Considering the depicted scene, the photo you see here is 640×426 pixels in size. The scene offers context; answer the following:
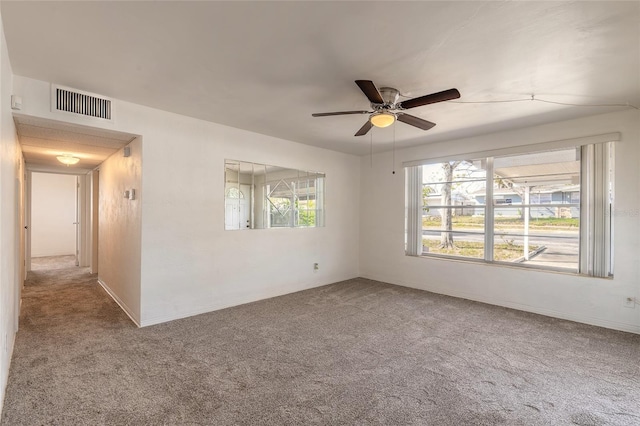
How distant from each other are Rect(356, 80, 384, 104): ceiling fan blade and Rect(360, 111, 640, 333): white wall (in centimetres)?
281

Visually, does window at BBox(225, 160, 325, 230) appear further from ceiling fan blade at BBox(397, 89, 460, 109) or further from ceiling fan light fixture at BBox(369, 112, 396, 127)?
ceiling fan blade at BBox(397, 89, 460, 109)

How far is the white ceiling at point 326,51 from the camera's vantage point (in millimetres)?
1872

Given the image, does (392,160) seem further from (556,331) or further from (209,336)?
(209,336)

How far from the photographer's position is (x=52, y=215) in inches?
336

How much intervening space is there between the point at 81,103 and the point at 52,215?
7.60m

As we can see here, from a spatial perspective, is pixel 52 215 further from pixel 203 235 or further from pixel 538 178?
pixel 538 178

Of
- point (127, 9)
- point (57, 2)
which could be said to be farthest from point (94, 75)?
point (127, 9)

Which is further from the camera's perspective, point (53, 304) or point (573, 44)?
point (53, 304)

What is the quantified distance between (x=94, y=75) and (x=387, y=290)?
4.76 meters

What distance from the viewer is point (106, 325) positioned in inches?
139

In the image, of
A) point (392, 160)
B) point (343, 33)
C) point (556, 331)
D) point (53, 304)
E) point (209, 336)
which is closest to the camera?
point (343, 33)

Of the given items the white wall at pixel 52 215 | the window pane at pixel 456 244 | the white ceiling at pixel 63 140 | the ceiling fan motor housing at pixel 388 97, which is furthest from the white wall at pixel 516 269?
the white wall at pixel 52 215

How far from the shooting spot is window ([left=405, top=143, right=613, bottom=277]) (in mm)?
3795

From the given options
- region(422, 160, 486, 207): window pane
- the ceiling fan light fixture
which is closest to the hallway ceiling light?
the ceiling fan light fixture
